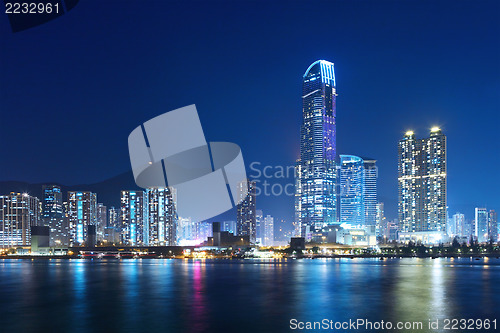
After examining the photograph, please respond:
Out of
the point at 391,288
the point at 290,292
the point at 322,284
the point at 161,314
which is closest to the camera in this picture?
the point at 161,314

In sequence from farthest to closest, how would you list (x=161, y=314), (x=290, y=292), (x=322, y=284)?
(x=322, y=284) → (x=290, y=292) → (x=161, y=314)

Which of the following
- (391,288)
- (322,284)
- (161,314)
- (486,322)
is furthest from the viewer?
(322,284)

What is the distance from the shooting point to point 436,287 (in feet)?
188

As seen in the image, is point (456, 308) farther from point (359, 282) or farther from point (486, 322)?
point (359, 282)

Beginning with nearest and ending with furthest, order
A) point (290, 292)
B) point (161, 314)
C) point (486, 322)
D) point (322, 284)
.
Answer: point (486, 322), point (161, 314), point (290, 292), point (322, 284)

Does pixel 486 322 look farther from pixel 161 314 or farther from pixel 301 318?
pixel 161 314

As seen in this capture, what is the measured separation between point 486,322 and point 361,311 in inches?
339

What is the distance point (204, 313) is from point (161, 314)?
310cm

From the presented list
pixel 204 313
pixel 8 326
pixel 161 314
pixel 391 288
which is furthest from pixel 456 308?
pixel 8 326

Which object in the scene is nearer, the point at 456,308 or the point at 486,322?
the point at 486,322

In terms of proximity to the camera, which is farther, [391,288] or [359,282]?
[359,282]

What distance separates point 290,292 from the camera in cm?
5247

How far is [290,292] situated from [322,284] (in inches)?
407

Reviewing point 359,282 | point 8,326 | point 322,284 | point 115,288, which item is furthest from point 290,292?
point 8,326
